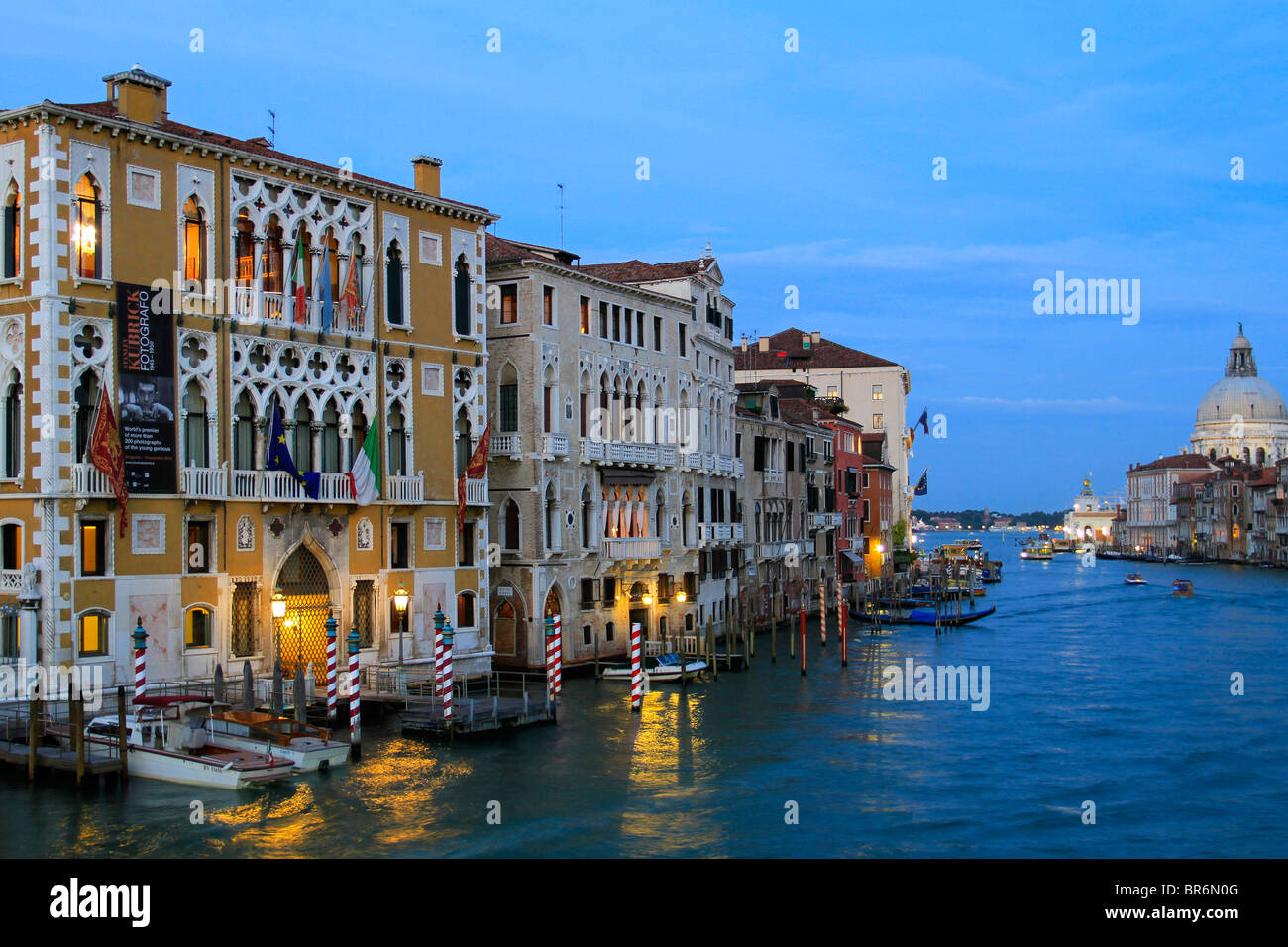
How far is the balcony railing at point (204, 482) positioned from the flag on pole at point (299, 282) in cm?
343

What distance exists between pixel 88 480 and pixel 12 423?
1.72 meters

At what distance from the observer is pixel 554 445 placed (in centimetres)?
3158

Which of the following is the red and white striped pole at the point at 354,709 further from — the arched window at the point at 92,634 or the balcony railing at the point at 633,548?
the balcony railing at the point at 633,548

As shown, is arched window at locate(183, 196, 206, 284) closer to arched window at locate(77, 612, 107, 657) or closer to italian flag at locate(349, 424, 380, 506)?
italian flag at locate(349, 424, 380, 506)

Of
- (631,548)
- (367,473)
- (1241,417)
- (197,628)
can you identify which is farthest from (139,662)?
(1241,417)

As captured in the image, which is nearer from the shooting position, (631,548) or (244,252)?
(244,252)

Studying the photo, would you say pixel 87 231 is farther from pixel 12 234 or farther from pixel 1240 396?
pixel 1240 396

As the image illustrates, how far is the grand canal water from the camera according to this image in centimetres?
1702

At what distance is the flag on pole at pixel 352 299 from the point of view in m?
25.3

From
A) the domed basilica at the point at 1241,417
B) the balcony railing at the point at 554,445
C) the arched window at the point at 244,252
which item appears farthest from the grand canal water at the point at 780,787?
the domed basilica at the point at 1241,417

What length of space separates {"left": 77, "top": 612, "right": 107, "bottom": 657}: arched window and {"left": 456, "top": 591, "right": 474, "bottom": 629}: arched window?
27.5 ft

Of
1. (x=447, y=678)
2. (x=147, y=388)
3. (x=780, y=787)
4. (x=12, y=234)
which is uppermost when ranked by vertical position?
(x=12, y=234)

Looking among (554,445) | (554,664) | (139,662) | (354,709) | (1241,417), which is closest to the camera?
(139,662)
